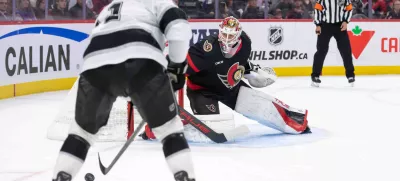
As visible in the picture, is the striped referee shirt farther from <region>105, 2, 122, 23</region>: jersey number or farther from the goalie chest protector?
<region>105, 2, 122, 23</region>: jersey number

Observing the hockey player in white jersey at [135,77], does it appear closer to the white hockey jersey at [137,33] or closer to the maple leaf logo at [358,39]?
the white hockey jersey at [137,33]

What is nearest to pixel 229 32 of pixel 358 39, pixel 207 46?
pixel 207 46

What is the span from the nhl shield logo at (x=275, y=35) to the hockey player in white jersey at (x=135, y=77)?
6.50 m

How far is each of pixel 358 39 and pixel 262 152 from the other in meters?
5.61

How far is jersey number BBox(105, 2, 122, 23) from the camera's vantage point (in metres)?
2.79

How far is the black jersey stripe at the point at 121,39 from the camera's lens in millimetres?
2721

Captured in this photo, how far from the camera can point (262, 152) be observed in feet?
14.0

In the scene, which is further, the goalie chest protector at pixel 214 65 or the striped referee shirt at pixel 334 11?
the striped referee shirt at pixel 334 11

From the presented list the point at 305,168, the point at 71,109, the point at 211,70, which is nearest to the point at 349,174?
the point at 305,168

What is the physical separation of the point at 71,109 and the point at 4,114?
1506 mm

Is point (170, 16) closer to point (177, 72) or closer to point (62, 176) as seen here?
point (177, 72)

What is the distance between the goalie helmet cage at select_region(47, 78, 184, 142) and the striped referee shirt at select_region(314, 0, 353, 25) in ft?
12.3

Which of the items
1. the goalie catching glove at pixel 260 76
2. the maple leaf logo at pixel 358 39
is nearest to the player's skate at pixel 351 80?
the maple leaf logo at pixel 358 39

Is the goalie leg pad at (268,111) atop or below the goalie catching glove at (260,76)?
below
